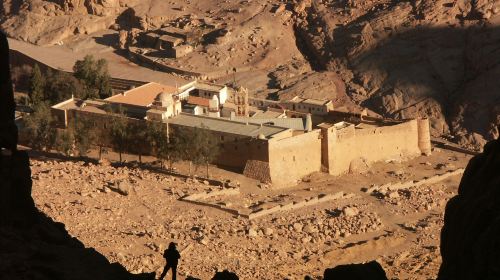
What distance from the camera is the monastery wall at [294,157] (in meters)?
52.2

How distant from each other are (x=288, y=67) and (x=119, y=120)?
21.3 metres

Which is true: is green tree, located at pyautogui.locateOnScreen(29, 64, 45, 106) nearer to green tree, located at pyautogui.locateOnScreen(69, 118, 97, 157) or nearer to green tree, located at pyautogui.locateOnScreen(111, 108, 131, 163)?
green tree, located at pyautogui.locateOnScreen(69, 118, 97, 157)

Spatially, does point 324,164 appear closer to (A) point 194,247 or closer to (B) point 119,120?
(B) point 119,120

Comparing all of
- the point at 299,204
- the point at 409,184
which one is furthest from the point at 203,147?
the point at 409,184

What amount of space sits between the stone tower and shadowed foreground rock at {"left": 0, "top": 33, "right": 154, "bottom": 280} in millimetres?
33521

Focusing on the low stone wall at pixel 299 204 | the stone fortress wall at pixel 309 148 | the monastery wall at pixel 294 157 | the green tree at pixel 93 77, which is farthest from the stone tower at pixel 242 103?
the low stone wall at pixel 299 204

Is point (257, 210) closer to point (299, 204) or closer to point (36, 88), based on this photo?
point (299, 204)

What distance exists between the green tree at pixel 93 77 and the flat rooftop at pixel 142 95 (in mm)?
2336

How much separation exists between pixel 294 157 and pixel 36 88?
1650cm

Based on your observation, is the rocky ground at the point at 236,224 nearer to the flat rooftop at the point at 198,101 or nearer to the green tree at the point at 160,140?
the green tree at the point at 160,140

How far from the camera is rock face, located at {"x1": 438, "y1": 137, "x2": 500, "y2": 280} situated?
18625 millimetres

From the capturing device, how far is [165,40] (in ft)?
253

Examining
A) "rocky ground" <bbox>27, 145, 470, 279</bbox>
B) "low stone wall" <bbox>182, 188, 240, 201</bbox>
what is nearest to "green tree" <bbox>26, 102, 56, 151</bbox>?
"rocky ground" <bbox>27, 145, 470, 279</bbox>

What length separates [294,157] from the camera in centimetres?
5319
